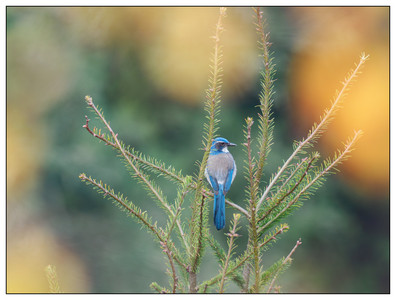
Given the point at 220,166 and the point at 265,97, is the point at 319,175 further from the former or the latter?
the point at 220,166

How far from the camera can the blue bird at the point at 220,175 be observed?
4.68 ft

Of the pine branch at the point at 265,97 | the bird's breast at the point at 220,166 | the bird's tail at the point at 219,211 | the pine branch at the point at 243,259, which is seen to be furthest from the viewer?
the bird's breast at the point at 220,166

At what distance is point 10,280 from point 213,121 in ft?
9.18

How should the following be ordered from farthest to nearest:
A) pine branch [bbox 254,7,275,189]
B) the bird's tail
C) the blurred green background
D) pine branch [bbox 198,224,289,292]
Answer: the blurred green background → the bird's tail → pine branch [bbox 254,7,275,189] → pine branch [bbox 198,224,289,292]

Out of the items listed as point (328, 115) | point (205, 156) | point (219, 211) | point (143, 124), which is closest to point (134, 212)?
point (205, 156)

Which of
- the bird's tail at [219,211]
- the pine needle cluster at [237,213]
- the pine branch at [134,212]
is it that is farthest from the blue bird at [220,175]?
the pine branch at [134,212]

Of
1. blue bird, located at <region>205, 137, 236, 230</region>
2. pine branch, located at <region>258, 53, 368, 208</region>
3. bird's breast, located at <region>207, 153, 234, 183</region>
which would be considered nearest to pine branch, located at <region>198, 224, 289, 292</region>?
pine branch, located at <region>258, 53, 368, 208</region>

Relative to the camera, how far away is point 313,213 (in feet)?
11.0

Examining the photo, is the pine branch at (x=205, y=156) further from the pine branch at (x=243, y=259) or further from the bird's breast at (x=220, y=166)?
the bird's breast at (x=220, y=166)

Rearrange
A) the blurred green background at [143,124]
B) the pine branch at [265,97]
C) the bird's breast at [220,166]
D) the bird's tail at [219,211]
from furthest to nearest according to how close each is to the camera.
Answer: the blurred green background at [143,124], the bird's breast at [220,166], the bird's tail at [219,211], the pine branch at [265,97]

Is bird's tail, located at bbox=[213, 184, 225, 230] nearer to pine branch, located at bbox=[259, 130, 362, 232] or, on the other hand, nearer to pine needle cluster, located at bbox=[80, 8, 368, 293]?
pine needle cluster, located at bbox=[80, 8, 368, 293]

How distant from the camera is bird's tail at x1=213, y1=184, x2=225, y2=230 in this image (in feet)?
4.52

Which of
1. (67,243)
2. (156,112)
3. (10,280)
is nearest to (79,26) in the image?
(156,112)
